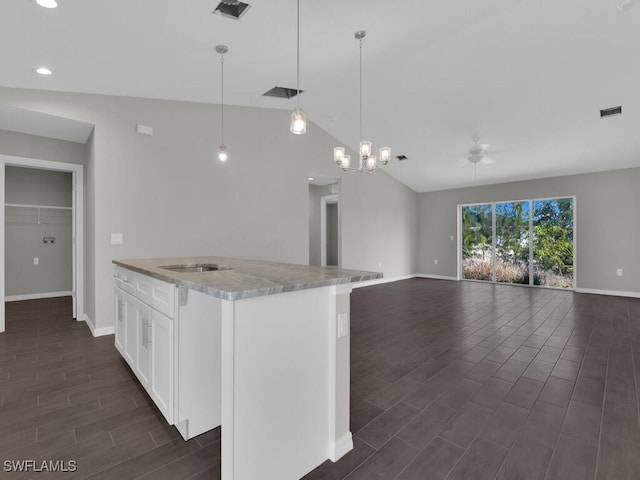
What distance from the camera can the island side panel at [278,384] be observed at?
1.30 meters

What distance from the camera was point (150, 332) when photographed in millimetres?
2080

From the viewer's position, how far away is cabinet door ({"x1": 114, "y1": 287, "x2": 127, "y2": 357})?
8.90ft

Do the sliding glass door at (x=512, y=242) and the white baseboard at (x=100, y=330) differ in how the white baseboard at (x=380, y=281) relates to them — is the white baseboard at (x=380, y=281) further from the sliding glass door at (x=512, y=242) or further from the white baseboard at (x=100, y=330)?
the white baseboard at (x=100, y=330)

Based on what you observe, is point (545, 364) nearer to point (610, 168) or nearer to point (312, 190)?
point (610, 168)

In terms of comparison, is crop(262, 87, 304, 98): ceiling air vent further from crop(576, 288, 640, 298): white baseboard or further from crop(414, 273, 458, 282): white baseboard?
crop(576, 288, 640, 298): white baseboard

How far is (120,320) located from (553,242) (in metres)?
8.22

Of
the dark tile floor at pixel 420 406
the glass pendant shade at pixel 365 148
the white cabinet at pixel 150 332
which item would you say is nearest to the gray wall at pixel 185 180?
the dark tile floor at pixel 420 406

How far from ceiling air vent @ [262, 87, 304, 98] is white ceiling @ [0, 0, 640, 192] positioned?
0.19 meters

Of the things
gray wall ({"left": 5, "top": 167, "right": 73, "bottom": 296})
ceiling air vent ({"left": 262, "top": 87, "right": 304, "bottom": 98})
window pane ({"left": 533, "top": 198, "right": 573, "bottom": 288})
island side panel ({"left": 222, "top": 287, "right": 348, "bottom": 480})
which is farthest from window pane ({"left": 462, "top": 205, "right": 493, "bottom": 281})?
gray wall ({"left": 5, "top": 167, "right": 73, "bottom": 296})

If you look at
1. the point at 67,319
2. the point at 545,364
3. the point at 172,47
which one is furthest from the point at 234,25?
the point at 67,319

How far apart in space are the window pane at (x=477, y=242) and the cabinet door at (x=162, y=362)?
8.04 m

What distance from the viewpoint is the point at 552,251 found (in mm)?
7117

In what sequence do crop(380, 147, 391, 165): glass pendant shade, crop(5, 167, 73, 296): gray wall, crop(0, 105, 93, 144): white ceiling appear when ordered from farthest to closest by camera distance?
crop(5, 167, 73, 296): gray wall → crop(380, 147, 391, 165): glass pendant shade → crop(0, 105, 93, 144): white ceiling

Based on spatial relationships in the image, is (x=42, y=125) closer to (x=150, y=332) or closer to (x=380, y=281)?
(x=150, y=332)
